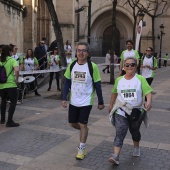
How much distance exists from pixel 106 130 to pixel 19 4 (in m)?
13.0

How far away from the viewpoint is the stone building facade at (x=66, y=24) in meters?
17.5

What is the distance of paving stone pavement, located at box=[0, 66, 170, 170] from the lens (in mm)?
5102

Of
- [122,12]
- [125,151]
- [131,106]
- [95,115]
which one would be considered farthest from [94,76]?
[122,12]

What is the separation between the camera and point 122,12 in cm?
4350

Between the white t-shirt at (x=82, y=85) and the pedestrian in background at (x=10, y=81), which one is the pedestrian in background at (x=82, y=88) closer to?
the white t-shirt at (x=82, y=85)

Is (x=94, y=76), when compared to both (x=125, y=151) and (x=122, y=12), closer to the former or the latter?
(x=125, y=151)

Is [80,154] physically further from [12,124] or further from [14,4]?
[14,4]

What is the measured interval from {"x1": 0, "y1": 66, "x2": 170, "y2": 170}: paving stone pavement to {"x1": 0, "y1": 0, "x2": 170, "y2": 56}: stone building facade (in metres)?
9.40

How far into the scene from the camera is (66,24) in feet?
96.6

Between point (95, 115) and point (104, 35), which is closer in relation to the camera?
point (95, 115)

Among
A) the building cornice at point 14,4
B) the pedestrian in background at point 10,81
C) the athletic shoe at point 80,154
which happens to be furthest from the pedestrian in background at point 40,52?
the athletic shoe at point 80,154

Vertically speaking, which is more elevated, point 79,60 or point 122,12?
point 122,12

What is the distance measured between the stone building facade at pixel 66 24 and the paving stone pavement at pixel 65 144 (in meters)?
9.40

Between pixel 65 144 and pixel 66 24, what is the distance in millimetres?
24240
